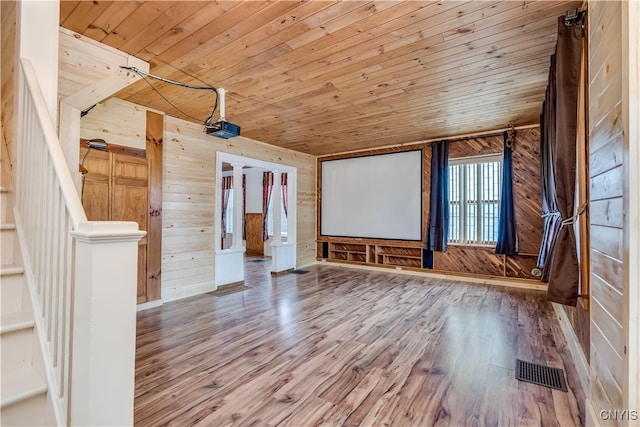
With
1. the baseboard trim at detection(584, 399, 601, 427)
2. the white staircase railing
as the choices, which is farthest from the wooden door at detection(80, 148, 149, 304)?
the baseboard trim at detection(584, 399, 601, 427)

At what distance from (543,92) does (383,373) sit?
11.5 ft

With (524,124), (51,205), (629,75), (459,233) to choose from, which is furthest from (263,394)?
(524,124)

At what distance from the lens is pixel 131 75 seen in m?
2.61

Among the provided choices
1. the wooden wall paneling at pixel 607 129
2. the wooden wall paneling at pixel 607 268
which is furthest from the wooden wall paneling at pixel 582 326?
the wooden wall paneling at pixel 607 129

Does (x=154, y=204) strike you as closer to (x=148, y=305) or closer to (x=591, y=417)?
(x=148, y=305)

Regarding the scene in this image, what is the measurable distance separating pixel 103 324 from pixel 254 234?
26.9 feet

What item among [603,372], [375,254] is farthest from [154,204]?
[603,372]

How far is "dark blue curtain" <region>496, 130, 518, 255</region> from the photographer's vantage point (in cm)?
491

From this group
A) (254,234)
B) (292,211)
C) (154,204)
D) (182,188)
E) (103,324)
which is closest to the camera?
(103,324)

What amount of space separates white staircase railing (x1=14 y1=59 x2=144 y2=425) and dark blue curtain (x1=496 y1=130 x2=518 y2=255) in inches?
209

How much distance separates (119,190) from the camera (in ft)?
11.7

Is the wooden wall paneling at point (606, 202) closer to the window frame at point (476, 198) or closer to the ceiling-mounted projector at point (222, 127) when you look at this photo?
the ceiling-mounted projector at point (222, 127)

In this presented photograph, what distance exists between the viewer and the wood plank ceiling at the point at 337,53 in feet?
6.77

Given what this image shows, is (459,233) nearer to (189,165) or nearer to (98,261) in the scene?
(189,165)
